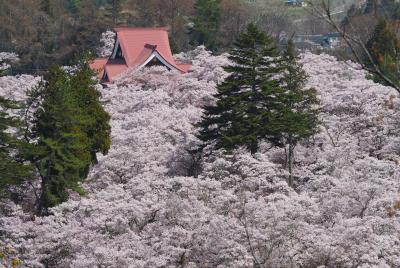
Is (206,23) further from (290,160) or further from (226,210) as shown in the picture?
(226,210)

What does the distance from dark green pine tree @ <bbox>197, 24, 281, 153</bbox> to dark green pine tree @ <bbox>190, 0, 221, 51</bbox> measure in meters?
29.3

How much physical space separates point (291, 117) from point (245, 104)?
1.86 m

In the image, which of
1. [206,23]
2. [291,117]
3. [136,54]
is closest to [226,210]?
[291,117]

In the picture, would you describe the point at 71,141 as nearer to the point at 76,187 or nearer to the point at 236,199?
the point at 76,187

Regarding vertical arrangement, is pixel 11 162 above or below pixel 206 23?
above

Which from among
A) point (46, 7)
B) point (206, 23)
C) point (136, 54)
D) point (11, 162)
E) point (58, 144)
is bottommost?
point (46, 7)

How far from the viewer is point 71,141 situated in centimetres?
2042

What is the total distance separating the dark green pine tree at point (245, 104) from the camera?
2141 centimetres

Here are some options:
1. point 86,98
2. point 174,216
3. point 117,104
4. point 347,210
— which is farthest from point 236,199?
point 117,104

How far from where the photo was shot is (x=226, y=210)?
1577 centimetres

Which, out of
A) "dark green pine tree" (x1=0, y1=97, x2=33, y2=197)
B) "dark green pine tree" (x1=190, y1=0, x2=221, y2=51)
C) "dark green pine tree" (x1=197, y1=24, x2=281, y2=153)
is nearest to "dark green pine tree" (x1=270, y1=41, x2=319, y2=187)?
"dark green pine tree" (x1=197, y1=24, x2=281, y2=153)

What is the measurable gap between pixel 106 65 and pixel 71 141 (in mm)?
18676

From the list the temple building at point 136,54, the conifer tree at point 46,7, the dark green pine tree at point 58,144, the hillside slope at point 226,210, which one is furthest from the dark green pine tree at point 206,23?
the dark green pine tree at point 58,144

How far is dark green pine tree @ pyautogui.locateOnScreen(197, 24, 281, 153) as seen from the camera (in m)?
21.4
